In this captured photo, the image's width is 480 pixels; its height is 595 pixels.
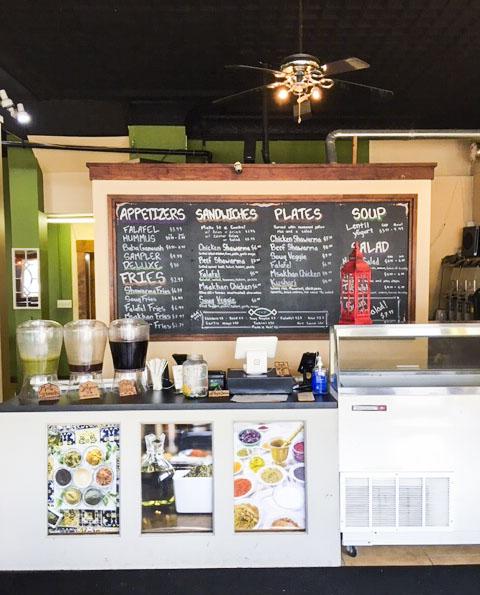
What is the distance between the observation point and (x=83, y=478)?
8.91 feet

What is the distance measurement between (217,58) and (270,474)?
3.99 metres

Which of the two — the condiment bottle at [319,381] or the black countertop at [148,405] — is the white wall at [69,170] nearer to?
the black countertop at [148,405]

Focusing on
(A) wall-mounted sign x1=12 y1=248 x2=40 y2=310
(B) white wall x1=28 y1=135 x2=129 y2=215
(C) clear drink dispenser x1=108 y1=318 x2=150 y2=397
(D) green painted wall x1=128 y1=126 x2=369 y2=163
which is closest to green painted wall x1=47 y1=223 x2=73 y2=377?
(A) wall-mounted sign x1=12 y1=248 x2=40 y2=310

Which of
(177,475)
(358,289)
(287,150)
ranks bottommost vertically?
(177,475)

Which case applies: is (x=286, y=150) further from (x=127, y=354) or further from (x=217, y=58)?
(x=127, y=354)

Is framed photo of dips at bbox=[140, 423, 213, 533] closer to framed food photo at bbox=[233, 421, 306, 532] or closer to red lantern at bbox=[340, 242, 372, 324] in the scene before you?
framed food photo at bbox=[233, 421, 306, 532]

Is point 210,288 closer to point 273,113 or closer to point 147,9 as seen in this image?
point 147,9

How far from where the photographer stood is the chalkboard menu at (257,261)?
368cm

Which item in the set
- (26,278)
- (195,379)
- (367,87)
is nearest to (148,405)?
(195,379)

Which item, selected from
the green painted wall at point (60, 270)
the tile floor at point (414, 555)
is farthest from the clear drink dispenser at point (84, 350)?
the green painted wall at point (60, 270)

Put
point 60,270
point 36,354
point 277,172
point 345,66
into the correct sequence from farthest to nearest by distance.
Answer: point 60,270 → point 277,172 → point 345,66 → point 36,354

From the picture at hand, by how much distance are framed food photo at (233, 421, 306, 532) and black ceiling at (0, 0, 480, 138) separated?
3.23 m

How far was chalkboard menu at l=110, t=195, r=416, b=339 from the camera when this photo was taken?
12.1 feet

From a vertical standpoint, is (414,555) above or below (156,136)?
below
